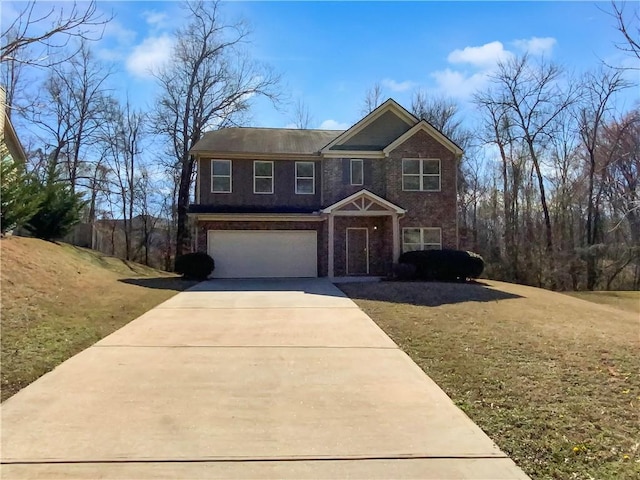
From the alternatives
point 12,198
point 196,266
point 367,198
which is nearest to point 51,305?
point 12,198

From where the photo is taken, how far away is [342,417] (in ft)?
15.7

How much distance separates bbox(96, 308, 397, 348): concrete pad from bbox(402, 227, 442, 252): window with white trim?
10122mm

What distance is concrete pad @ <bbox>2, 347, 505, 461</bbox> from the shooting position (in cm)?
406

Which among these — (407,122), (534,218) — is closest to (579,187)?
(534,218)

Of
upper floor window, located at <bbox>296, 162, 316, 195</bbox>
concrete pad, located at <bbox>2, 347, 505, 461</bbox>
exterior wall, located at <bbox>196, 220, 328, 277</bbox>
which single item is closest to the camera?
concrete pad, located at <bbox>2, 347, 505, 461</bbox>

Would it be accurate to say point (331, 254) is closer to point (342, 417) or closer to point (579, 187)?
point (342, 417)

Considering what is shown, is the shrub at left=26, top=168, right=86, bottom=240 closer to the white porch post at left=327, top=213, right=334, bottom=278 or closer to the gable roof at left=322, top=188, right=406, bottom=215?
the gable roof at left=322, top=188, right=406, bottom=215

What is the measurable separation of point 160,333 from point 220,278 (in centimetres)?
1143

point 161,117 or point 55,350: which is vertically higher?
point 161,117

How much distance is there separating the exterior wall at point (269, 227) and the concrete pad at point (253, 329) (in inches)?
365

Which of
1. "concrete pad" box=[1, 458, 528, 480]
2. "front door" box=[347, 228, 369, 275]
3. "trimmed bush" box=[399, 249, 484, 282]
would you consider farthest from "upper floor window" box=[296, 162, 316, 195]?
"concrete pad" box=[1, 458, 528, 480]

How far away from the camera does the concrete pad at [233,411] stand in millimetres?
4062

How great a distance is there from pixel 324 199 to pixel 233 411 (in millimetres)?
16667

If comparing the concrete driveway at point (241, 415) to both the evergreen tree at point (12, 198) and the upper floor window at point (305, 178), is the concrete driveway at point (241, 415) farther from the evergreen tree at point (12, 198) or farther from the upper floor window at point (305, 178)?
the upper floor window at point (305, 178)
